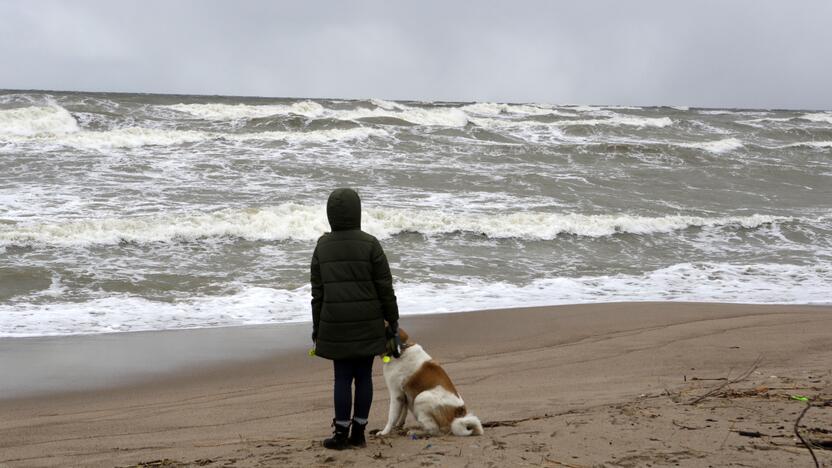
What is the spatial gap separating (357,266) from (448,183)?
16497mm

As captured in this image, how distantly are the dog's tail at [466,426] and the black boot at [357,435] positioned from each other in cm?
51

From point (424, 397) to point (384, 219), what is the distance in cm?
1068

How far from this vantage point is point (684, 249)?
1406 centimetres

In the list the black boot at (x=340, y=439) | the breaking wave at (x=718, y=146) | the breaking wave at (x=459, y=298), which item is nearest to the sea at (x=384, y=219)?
the breaking wave at (x=459, y=298)

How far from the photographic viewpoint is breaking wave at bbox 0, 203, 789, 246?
1256 cm

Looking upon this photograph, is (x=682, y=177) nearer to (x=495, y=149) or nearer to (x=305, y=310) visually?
(x=495, y=149)

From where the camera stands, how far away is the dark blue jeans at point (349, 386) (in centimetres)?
411

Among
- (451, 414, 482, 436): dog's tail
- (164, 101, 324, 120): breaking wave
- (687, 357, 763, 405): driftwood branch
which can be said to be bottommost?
(687, 357, 763, 405): driftwood branch

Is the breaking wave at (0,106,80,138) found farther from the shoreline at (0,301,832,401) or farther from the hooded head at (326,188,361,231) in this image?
the hooded head at (326,188,361,231)

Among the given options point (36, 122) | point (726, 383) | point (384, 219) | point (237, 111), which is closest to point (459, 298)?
point (726, 383)

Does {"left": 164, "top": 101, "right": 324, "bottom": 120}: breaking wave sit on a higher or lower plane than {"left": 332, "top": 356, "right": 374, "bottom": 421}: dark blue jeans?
higher

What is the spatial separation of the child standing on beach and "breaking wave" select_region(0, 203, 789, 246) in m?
9.59

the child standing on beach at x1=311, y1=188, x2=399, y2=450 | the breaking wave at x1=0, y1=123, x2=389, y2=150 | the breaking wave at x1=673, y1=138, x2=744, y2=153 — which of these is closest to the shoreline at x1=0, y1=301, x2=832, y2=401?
the child standing on beach at x1=311, y1=188, x2=399, y2=450

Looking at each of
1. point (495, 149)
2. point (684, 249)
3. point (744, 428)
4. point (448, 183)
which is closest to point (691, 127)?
point (495, 149)
